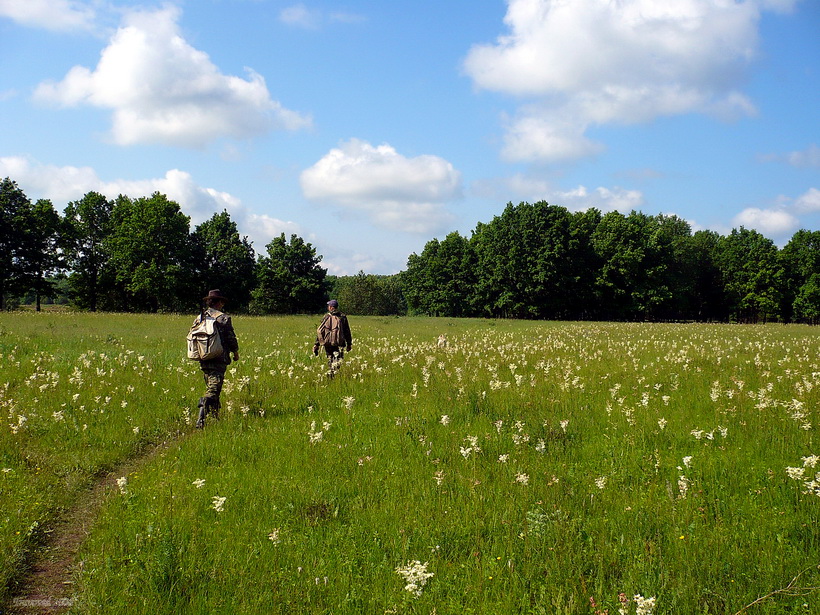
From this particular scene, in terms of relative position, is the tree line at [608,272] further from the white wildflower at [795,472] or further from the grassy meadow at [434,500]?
the white wildflower at [795,472]

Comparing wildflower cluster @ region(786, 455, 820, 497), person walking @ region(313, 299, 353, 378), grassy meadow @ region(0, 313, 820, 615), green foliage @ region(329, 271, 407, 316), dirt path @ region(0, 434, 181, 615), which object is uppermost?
green foliage @ region(329, 271, 407, 316)

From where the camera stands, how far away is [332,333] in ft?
44.4

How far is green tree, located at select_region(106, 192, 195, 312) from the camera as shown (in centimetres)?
5931

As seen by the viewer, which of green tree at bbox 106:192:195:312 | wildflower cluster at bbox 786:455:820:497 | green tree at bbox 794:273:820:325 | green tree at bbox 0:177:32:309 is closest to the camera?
wildflower cluster at bbox 786:455:820:497

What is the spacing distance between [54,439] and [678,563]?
941 cm

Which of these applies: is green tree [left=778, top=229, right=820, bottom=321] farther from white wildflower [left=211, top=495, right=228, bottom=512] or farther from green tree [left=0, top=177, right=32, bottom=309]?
green tree [left=0, top=177, right=32, bottom=309]

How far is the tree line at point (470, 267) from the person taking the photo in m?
59.8

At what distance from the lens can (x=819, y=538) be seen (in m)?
4.72

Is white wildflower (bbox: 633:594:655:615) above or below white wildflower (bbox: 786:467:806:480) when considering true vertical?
below

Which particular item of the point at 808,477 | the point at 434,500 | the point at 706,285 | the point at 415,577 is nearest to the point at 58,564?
the point at 415,577

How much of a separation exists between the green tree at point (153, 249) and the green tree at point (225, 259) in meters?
8.09

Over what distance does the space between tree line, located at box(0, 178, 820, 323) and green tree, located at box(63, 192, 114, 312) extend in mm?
168

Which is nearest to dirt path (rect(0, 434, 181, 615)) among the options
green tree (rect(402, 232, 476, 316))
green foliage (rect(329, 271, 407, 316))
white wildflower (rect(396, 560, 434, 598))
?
white wildflower (rect(396, 560, 434, 598))

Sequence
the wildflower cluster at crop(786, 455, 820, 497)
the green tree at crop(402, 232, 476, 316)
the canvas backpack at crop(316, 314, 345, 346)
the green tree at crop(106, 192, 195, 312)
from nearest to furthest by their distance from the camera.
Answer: the wildflower cluster at crop(786, 455, 820, 497)
the canvas backpack at crop(316, 314, 345, 346)
the green tree at crop(106, 192, 195, 312)
the green tree at crop(402, 232, 476, 316)
